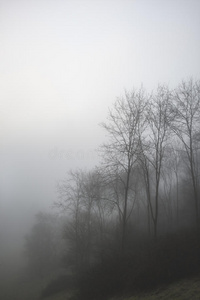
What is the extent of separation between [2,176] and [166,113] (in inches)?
4037

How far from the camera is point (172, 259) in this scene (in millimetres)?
8586

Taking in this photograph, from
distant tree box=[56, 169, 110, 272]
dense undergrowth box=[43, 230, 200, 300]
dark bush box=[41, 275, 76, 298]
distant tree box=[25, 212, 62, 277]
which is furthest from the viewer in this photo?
distant tree box=[25, 212, 62, 277]

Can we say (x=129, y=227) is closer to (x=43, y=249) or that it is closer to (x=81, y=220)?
(x=81, y=220)

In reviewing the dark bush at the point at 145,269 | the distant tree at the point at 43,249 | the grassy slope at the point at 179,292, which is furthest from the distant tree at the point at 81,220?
the distant tree at the point at 43,249

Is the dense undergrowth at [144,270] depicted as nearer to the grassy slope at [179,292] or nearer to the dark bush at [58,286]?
the grassy slope at [179,292]

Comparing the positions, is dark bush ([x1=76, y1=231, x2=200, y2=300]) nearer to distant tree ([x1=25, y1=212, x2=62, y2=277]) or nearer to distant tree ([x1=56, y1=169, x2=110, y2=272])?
distant tree ([x1=56, y1=169, x2=110, y2=272])

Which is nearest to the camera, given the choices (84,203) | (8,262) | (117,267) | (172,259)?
(172,259)

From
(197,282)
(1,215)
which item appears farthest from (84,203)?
(1,215)

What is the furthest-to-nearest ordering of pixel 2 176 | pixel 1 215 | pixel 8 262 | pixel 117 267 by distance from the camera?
1. pixel 2 176
2. pixel 1 215
3. pixel 8 262
4. pixel 117 267

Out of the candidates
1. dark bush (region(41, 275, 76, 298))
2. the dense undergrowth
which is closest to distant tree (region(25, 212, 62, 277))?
dark bush (region(41, 275, 76, 298))

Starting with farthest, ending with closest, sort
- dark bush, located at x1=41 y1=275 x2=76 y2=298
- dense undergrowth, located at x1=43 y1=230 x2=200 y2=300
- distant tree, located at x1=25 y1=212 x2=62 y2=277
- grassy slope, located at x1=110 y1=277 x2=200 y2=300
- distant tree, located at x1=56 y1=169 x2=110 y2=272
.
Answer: distant tree, located at x1=25 y1=212 x2=62 y2=277 → distant tree, located at x1=56 y1=169 x2=110 y2=272 → dark bush, located at x1=41 y1=275 x2=76 y2=298 → dense undergrowth, located at x1=43 y1=230 x2=200 y2=300 → grassy slope, located at x1=110 y1=277 x2=200 y2=300

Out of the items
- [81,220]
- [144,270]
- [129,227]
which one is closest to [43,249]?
[81,220]

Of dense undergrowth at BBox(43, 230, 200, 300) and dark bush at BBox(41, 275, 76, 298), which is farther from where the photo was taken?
dark bush at BBox(41, 275, 76, 298)

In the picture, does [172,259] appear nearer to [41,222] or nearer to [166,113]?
[166,113]
